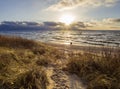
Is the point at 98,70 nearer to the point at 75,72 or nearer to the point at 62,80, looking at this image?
the point at 75,72

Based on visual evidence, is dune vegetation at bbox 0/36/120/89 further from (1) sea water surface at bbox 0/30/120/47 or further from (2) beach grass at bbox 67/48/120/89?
(1) sea water surface at bbox 0/30/120/47

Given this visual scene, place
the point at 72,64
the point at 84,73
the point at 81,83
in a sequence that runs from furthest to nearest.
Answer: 1. the point at 72,64
2. the point at 84,73
3. the point at 81,83

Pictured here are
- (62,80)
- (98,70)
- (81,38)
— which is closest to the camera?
(62,80)

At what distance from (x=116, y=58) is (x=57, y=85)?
88.5 inches

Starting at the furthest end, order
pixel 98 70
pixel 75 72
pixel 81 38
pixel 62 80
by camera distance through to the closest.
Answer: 1. pixel 81 38
2. pixel 75 72
3. pixel 98 70
4. pixel 62 80

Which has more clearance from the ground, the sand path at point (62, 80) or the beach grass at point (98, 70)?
the beach grass at point (98, 70)

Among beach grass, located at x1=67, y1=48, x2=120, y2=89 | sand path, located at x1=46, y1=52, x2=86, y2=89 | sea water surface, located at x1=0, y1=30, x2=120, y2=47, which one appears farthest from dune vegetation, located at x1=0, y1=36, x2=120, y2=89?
sea water surface, located at x1=0, y1=30, x2=120, y2=47

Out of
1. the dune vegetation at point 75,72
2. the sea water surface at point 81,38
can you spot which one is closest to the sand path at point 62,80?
the dune vegetation at point 75,72

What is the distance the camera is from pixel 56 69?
7.38m

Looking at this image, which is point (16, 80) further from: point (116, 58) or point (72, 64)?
point (116, 58)

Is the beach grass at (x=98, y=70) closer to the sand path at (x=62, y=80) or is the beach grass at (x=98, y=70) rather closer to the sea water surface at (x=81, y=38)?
the sand path at (x=62, y=80)

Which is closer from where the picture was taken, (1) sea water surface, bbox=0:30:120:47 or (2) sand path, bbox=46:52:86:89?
(2) sand path, bbox=46:52:86:89

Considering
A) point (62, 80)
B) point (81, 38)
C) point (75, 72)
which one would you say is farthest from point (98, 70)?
point (81, 38)

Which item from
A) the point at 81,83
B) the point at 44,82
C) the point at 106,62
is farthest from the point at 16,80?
the point at 106,62
